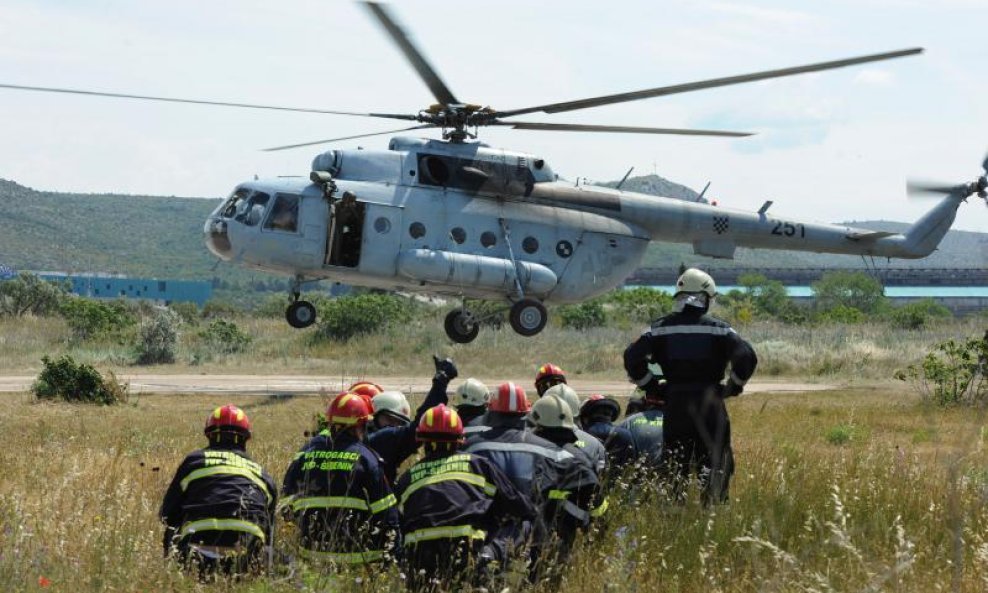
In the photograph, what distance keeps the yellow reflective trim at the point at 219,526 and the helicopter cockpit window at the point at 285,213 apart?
48.6 feet

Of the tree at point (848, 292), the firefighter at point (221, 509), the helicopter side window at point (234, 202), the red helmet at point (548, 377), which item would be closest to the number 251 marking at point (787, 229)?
the helicopter side window at point (234, 202)

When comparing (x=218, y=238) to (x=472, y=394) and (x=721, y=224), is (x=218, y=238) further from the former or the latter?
(x=472, y=394)

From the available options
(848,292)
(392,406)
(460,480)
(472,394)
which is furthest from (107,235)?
(460,480)

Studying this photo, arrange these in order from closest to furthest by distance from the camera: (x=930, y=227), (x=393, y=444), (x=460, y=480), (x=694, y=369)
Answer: (x=460, y=480), (x=393, y=444), (x=694, y=369), (x=930, y=227)

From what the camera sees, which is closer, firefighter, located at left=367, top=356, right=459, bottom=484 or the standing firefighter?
firefighter, located at left=367, top=356, right=459, bottom=484

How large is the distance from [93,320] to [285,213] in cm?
1807

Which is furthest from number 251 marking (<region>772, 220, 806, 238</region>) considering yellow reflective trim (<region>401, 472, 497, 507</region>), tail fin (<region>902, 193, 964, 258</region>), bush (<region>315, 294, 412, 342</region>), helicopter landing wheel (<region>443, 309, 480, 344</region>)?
yellow reflective trim (<region>401, 472, 497, 507</region>)

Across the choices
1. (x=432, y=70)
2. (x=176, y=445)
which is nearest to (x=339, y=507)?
(x=176, y=445)

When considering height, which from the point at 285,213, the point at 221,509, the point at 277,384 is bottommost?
the point at 277,384

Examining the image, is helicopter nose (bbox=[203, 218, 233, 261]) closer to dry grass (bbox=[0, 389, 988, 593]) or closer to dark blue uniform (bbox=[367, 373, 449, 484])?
dry grass (bbox=[0, 389, 988, 593])

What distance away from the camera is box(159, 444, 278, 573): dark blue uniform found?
737cm

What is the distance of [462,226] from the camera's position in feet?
75.6

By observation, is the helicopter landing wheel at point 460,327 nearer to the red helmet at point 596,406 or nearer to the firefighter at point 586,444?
the red helmet at point 596,406

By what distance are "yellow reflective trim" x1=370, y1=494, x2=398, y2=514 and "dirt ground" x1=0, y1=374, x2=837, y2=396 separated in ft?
49.1
